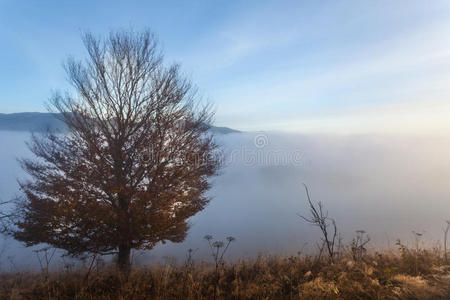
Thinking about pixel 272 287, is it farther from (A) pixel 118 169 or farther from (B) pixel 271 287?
(A) pixel 118 169

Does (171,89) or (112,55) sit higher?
(112,55)

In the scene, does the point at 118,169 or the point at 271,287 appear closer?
the point at 271,287

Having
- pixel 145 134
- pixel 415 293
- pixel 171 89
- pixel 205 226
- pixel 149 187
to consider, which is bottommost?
pixel 205 226

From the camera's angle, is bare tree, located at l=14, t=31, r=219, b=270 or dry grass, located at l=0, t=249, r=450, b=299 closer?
dry grass, located at l=0, t=249, r=450, b=299

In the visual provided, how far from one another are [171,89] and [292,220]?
42139mm

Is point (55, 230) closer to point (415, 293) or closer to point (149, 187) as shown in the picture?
point (149, 187)

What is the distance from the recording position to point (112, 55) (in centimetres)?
826

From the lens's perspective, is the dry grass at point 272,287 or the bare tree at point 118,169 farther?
the bare tree at point 118,169

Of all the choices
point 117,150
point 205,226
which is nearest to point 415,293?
point 117,150

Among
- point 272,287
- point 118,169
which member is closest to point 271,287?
point 272,287

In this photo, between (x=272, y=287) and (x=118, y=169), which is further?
(x=118, y=169)

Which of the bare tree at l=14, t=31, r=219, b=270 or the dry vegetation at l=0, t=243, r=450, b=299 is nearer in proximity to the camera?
the dry vegetation at l=0, t=243, r=450, b=299

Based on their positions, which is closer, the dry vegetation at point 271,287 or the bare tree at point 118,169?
the dry vegetation at point 271,287

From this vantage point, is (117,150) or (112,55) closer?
(117,150)
